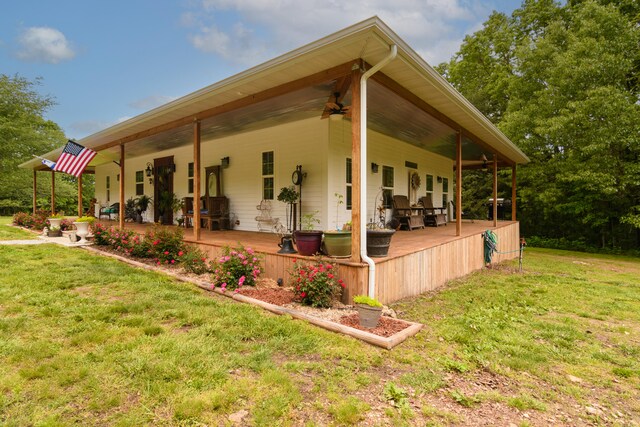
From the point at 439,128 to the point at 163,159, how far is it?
28.6 ft

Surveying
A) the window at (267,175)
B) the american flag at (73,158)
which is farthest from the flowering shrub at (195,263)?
the american flag at (73,158)

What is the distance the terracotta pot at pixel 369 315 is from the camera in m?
3.22

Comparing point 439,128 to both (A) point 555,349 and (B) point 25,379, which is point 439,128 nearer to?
(A) point 555,349

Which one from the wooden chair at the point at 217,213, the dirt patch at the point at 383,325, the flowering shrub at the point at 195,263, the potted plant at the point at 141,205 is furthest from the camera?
the potted plant at the point at 141,205

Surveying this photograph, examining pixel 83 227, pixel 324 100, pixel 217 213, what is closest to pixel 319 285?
pixel 324 100

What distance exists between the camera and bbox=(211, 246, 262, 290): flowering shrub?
4.56 metres

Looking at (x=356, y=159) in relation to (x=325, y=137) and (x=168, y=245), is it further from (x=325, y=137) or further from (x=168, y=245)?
(x=168, y=245)

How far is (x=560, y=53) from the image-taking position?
12547 millimetres

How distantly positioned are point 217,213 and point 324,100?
4520 mm

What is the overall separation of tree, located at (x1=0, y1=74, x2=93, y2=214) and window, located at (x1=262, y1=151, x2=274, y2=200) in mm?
20480

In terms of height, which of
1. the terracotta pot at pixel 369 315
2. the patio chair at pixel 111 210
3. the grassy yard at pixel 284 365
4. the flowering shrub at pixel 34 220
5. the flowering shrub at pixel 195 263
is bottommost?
the grassy yard at pixel 284 365

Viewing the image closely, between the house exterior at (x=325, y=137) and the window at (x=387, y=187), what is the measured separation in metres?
0.03

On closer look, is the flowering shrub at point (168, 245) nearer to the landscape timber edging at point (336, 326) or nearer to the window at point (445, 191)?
the landscape timber edging at point (336, 326)

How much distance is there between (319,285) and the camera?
3785 mm
